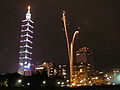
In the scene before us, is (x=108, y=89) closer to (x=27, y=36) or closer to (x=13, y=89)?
(x=13, y=89)

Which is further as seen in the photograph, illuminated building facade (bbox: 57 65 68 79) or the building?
the building

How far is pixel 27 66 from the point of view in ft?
457

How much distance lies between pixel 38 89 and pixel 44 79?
4903cm

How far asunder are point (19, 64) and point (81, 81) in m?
58.9

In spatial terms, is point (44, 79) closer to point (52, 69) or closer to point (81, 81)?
point (81, 81)

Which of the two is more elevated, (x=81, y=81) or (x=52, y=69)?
(x=52, y=69)

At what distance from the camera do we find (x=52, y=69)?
195000 millimetres

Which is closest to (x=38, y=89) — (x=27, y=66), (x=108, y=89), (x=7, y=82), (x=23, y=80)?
(x=108, y=89)

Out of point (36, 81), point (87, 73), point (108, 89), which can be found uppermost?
point (87, 73)

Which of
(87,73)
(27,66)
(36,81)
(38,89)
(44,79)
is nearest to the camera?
(38,89)

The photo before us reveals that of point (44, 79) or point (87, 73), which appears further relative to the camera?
point (87, 73)

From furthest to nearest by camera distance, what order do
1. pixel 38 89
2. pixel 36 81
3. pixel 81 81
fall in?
1. pixel 81 81
2. pixel 36 81
3. pixel 38 89

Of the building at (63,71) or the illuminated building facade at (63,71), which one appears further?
the building at (63,71)

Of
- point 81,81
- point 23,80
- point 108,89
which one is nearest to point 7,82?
point 23,80
